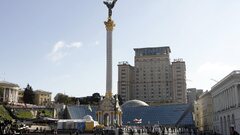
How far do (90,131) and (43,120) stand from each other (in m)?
25.1

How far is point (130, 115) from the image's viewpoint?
13550 cm

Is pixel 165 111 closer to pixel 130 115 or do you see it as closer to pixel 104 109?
pixel 130 115

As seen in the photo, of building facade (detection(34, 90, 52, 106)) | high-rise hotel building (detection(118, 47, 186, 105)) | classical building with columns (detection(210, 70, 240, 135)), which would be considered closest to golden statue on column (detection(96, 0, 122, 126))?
classical building with columns (detection(210, 70, 240, 135))

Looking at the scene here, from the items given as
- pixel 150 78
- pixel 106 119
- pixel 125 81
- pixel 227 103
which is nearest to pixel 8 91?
pixel 125 81

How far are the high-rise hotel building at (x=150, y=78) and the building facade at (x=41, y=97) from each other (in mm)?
38367

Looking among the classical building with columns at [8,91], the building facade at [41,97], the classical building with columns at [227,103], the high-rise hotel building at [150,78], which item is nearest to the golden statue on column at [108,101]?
the classical building with columns at [227,103]

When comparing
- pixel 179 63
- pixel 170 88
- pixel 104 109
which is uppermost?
pixel 179 63

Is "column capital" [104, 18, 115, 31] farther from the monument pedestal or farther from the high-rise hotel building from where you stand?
the high-rise hotel building

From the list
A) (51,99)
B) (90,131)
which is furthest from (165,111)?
(51,99)

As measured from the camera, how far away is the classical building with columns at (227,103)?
60.2 metres

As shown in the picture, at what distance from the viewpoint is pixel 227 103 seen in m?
68.8

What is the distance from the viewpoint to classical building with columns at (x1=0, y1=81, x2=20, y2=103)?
471ft

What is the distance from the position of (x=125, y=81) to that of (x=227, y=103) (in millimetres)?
118955

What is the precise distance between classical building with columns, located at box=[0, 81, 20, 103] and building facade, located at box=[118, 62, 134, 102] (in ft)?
192
